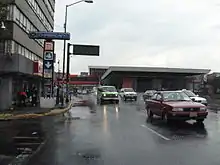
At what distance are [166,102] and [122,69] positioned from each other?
248ft

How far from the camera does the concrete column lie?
27953 millimetres

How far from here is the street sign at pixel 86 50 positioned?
44688 millimetres

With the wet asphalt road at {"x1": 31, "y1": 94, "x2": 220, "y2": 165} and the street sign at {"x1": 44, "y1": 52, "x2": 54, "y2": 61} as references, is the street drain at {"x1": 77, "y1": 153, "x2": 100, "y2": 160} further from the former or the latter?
the street sign at {"x1": 44, "y1": 52, "x2": 54, "y2": 61}

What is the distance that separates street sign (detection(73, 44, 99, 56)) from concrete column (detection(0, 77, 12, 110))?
16.8 meters

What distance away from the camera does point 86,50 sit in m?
45.3

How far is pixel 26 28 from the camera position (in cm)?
3409

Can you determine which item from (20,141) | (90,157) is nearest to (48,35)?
(20,141)

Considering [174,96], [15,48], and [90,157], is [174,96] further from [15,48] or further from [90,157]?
[15,48]

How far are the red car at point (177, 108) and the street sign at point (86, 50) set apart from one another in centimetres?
2608

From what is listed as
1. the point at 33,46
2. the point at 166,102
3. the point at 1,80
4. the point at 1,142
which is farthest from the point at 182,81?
the point at 1,142

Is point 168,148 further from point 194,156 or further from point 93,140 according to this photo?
point 93,140

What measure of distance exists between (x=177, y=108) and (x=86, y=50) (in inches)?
1167

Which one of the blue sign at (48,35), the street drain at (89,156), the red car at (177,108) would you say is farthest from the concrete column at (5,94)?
the street drain at (89,156)

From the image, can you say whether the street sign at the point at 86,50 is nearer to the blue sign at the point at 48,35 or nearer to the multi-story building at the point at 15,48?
the multi-story building at the point at 15,48
